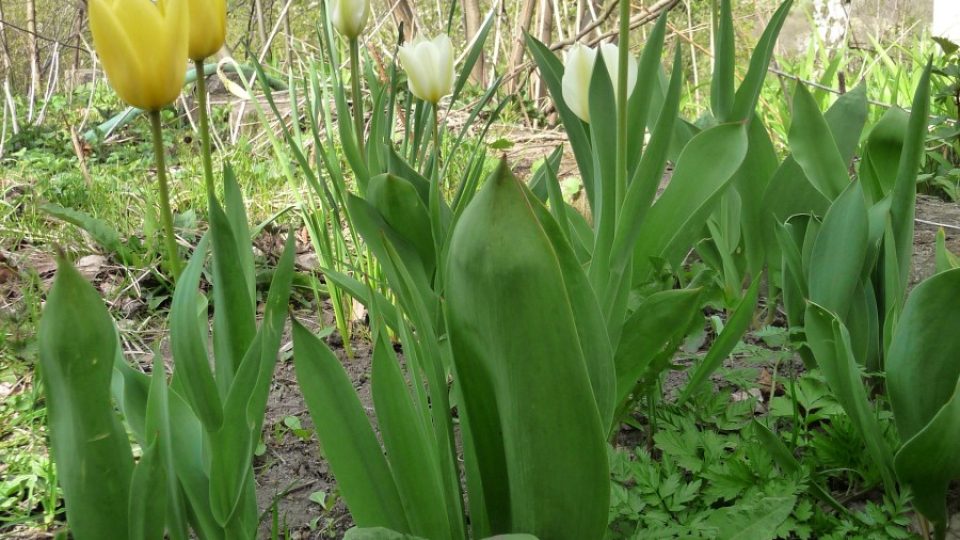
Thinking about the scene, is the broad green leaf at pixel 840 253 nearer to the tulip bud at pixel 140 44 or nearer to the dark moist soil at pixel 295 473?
the dark moist soil at pixel 295 473

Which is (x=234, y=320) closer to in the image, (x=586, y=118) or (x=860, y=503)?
(x=586, y=118)

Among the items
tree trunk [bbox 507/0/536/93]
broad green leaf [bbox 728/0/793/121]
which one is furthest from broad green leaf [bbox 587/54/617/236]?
tree trunk [bbox 507/0/536/93]

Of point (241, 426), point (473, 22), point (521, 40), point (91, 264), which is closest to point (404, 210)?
point (241, 426)

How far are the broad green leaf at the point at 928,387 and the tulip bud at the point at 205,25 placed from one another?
859 mm

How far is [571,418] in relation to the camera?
30.4 inches

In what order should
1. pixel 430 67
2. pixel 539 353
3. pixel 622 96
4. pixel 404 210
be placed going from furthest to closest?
pixel 430 67 < pixel 404 210 < pixel 622 96 < pixel 539 353

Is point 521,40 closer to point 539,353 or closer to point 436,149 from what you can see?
point 436,149

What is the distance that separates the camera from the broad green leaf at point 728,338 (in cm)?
119

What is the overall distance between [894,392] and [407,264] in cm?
76

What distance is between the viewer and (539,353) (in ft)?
2.44

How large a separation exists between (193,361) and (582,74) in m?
0.70

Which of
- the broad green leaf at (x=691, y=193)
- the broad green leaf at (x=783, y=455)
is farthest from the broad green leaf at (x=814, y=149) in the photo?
the broad green leaf at (x=783, y=455)

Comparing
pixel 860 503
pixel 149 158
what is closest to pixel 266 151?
pixel 149 158

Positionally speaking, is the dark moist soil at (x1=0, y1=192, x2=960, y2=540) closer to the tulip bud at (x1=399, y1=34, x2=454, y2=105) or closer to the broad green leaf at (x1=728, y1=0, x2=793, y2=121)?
the broad green leaf at (x1=728, y1=0, x2=793, y2=121)
